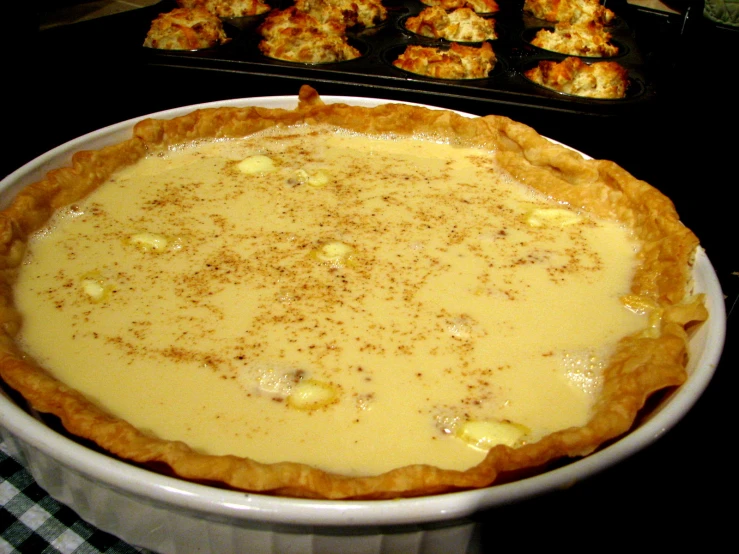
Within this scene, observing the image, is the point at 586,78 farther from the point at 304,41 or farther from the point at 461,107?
the point at 304,41

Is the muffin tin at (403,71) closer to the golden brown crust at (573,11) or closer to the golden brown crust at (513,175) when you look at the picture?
the golden brown crust at (573,11)

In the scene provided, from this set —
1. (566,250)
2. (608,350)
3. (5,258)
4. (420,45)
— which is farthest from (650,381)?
(420,45)

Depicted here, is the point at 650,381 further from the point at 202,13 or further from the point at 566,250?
the point at 202,13

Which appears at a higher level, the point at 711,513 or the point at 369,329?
the point at 369,329

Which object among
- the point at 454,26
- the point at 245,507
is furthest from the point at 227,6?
the point at 245,507

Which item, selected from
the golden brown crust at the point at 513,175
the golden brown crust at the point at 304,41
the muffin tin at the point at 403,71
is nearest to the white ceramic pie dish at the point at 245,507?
the golden brown crust at the point at 513,175

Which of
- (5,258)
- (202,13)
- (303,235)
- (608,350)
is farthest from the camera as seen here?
(202,13)
